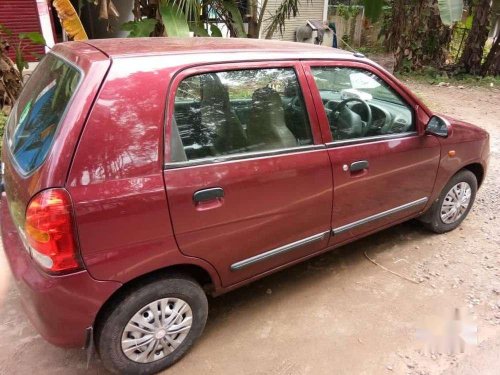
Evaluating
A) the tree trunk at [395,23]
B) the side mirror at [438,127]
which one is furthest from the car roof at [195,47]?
the tree trunk at [395,23]

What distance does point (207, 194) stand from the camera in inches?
84.0

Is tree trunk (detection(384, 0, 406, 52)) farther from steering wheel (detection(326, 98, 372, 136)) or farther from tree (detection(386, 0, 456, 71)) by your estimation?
steering wheel (detection(326, 98, 372, 136))

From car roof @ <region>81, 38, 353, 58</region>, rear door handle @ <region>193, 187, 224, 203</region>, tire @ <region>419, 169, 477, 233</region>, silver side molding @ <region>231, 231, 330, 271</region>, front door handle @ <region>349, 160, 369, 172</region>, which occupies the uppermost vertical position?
car roof @ <region>81, 38, 353, 58</region>

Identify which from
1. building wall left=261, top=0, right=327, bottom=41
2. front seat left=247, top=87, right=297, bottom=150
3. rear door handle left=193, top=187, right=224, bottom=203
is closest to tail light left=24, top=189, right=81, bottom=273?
rear door handle left=193, top=187, right=224, bottom=203

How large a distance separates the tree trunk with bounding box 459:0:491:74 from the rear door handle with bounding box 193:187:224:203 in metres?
10.9

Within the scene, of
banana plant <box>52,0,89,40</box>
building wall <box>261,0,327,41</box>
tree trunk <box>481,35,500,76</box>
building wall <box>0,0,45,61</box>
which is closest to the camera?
banana plant <box>52,0,89,40</box>

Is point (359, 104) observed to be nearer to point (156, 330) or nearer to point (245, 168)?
point (245, 168)

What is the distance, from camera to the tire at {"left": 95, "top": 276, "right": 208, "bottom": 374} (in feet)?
6.82

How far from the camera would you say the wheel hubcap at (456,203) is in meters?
3.68

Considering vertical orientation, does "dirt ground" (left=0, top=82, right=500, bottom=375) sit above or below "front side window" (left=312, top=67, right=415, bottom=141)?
below

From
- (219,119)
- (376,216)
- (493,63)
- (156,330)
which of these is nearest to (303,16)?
(493,63)

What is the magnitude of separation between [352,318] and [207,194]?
4.66ft

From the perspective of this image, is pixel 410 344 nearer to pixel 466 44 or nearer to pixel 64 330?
pixel 64 330

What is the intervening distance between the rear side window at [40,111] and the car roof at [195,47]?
0.80ft
